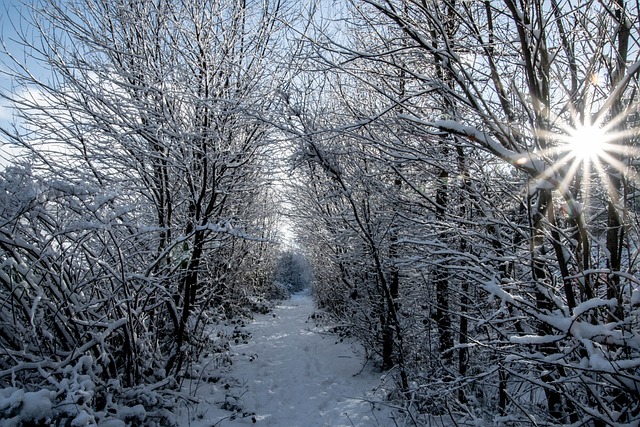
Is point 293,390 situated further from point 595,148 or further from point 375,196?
point 595,148

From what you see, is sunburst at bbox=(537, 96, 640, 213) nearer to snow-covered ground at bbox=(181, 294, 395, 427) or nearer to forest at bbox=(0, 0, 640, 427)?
forest at bbox=(0, 0, 640, 427)

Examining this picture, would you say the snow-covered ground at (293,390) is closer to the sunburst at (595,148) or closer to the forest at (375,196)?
the forest at (375,196)

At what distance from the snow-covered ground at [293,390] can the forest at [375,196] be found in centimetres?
47

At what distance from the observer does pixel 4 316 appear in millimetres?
2861

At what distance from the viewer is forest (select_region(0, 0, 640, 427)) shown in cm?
215

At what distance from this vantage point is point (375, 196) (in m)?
4.86

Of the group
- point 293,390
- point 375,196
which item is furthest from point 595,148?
point 293,390

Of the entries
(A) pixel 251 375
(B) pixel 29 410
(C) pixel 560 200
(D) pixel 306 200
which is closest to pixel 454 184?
(C) pixel 560 200

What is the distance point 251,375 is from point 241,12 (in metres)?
5.56

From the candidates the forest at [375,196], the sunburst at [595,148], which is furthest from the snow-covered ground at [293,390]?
the sunburst at [595,148]

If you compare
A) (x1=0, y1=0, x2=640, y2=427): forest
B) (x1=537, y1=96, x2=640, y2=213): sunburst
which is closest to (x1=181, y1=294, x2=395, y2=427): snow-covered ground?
(x1=0, y1=0, x2=640, y2=427): forest

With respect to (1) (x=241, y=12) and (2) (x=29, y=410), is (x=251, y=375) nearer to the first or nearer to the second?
(2) (x=29, y=410)

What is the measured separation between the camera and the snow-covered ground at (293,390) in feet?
14.1

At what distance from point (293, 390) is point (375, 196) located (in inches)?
125
